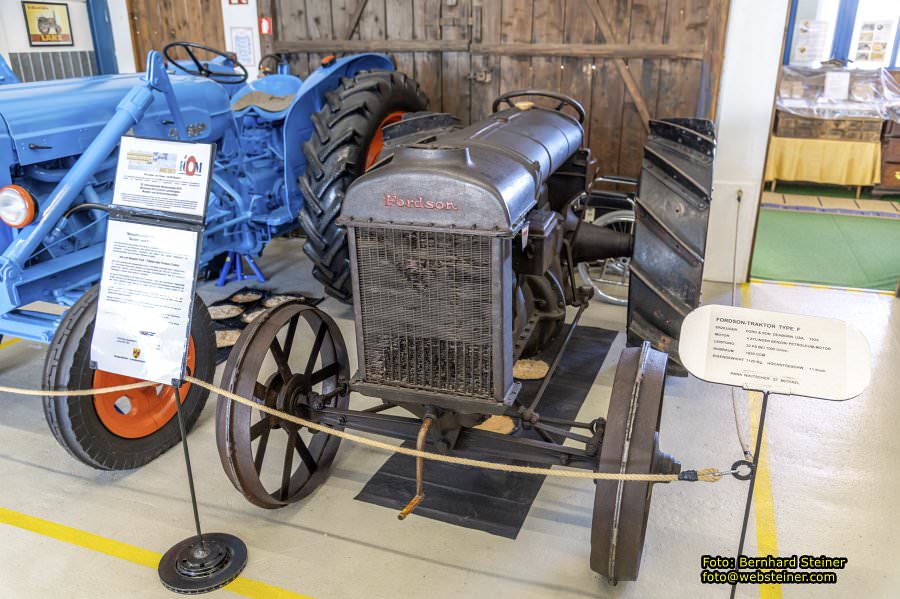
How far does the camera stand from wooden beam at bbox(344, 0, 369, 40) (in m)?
5.60

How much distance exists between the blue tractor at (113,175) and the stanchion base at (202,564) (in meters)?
0.62

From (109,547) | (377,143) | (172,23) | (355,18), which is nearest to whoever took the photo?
(109,547)

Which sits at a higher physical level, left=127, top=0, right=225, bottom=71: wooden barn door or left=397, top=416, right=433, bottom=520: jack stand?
left=127, top=0, right=225, bottom=71: wooden barn door

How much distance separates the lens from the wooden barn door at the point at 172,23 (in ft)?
20.4

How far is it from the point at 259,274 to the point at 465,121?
1948mm

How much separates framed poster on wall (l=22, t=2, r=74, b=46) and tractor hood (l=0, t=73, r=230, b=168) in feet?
10.7

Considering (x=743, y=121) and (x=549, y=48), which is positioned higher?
(x=549, y=48)

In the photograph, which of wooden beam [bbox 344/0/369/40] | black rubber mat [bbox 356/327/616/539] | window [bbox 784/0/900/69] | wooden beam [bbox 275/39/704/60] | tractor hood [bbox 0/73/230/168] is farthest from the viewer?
window [bbox 784/0/900/69]

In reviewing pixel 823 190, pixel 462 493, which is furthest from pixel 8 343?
pixel 823 190

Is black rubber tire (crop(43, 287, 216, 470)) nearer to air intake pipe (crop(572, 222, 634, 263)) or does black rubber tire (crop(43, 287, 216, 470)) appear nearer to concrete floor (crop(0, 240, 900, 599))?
concrete floor (crop(0, 240, 900, 599))

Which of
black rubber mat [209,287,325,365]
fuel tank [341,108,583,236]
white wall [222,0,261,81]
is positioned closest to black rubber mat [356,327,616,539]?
fuel tank [341,108,583,236]

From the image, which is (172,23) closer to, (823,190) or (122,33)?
(122,33)

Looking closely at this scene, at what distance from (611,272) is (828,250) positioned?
1903 mm

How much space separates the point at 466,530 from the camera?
2.64 meters
